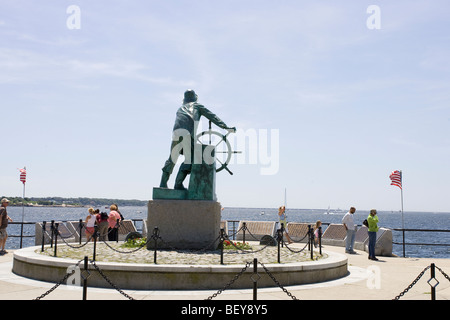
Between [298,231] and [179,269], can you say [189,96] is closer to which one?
[179,269]

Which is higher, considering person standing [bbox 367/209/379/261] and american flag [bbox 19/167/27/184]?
american flag [bbox 19/167/27/184]

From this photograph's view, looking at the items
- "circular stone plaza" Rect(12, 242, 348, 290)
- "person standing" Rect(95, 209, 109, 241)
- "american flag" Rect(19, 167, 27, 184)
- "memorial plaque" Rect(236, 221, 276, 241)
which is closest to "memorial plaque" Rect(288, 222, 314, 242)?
"memorial plaque" Rect(236, 221, 276, 241)

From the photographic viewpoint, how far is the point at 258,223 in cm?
2223

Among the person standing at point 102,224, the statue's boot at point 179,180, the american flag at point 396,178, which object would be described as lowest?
the person standing at point 102,224

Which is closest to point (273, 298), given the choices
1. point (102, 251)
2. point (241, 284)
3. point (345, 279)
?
point (241, 284)

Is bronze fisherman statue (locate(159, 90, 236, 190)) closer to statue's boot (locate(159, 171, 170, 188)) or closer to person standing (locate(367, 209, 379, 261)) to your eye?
statue's boot (locate(159, 171, 170, 188))

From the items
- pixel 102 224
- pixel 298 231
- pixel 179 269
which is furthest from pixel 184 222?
pixel 298 231

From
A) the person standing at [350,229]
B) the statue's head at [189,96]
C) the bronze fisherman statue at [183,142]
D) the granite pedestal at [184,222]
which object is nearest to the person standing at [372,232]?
the person standing at [350,229]

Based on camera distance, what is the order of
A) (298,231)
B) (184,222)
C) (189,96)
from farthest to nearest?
(298,231) → (189,96) → (184,222)

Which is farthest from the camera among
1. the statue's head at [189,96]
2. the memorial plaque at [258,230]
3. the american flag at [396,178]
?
the american flag at [396,178]

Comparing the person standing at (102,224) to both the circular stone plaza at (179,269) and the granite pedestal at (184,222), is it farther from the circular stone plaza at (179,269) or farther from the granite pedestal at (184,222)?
the circular stone plaza at (179,269)

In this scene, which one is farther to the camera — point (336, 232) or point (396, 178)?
point (396, 178)
